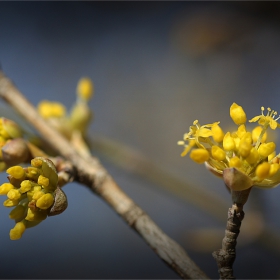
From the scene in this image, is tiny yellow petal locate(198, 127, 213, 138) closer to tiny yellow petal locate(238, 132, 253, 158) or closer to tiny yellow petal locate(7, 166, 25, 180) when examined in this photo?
tiny yellow petal locate(238, 132, 253, 158)

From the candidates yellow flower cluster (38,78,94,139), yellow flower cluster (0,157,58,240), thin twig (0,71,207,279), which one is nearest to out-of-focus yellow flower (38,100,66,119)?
yellow flower cluster (38,78,94,139)

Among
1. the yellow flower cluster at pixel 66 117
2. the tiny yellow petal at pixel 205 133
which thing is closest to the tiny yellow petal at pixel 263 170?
the tiny yellow petal at pixel 205 133

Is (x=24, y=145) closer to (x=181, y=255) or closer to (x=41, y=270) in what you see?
(x=181, y=255)

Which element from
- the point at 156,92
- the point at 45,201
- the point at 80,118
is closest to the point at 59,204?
the point at 45,201

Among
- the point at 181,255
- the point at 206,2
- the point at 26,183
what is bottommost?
the point at 181,255

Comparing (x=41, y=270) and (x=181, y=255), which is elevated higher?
(x=41, y=270)

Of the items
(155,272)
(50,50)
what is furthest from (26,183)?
(50,50)
